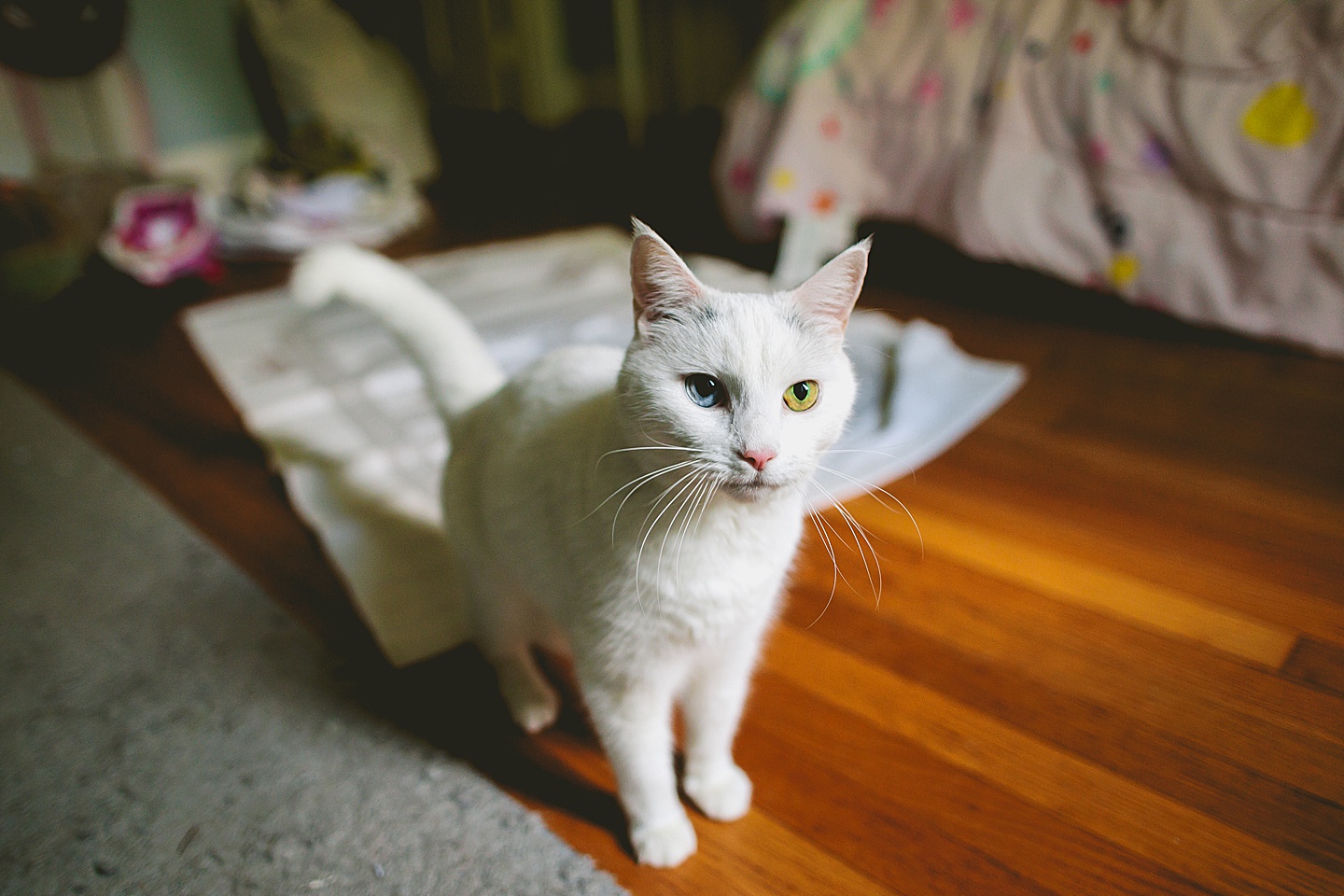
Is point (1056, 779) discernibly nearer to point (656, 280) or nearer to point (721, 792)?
point (721, 792)

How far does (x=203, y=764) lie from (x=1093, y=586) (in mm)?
1091

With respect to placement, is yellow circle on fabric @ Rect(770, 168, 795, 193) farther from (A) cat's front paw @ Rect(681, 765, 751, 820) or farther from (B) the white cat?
(A) cat's front paw @ Rect(681, 765, 751, 820)

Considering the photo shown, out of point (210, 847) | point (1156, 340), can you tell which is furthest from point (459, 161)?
point (210, 847)

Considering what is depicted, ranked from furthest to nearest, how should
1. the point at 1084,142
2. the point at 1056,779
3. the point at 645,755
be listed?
the point at 1084,142 < the point at 1056,779 < the point at 645,755

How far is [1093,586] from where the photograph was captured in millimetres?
1041

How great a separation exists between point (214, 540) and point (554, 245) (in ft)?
4.67

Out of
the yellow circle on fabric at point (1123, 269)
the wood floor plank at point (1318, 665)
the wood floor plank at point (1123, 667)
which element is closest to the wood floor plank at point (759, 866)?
the wood floor plank at point (1123, 667)

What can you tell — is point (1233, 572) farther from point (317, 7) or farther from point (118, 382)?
point (317, 7)

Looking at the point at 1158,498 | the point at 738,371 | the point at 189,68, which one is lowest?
the point at 1158,498

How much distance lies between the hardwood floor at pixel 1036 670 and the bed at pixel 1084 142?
24 cm

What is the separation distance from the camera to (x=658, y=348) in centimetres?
59

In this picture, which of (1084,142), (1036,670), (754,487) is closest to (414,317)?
(754,487)

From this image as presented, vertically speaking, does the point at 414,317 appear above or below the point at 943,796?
above


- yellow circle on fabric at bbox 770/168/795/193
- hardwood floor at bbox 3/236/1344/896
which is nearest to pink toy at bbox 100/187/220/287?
hardwood floor at bbox 3/236/1344/896
